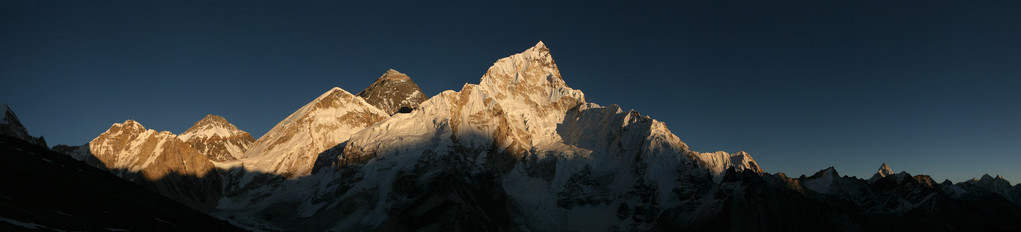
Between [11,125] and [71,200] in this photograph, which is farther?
[11,125]

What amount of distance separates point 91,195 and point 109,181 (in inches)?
667

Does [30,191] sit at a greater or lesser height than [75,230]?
greater

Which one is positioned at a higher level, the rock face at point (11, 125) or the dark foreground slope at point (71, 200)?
the rock face at point (11, 125)

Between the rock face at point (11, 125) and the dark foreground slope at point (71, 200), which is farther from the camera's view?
the rock face at point (11, 125)

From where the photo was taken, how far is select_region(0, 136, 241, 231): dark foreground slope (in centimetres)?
7300

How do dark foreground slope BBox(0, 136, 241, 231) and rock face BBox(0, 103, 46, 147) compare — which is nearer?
dark foreground slope BBox(0, 136, 241, 231)

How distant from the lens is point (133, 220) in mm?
88625

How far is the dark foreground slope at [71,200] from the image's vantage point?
73000 mm

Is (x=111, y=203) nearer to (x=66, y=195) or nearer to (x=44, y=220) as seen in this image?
(x=66, y=195)

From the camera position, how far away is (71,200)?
282ft

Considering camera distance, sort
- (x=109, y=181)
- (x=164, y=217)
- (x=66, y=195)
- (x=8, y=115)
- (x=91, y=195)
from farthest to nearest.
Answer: (x=8, y=115) < (x=109, y=181) < (x=164, y=217) < (x=91, y=195) < (x=66, y=195)

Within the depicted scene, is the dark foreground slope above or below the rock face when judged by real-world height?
below

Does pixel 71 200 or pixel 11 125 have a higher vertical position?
pixel 11 125

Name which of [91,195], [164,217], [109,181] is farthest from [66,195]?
[109,181]
